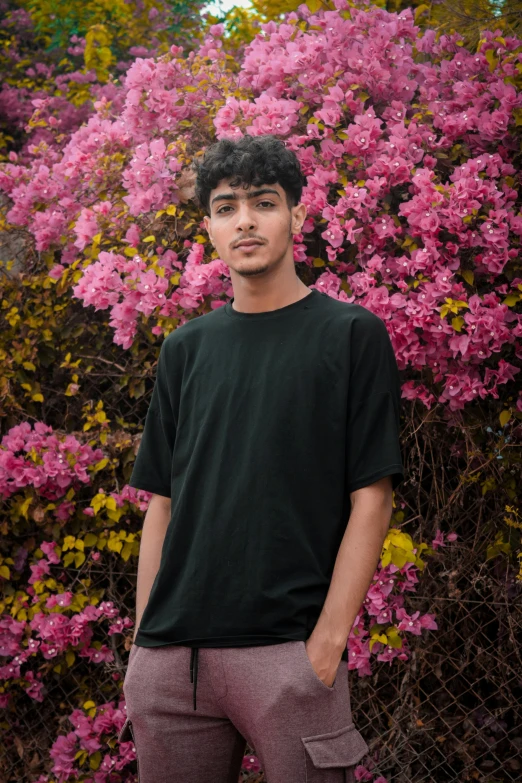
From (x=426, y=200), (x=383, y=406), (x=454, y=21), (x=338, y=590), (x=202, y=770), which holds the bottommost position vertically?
(x=202, y=770)

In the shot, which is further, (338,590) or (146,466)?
(146,466)

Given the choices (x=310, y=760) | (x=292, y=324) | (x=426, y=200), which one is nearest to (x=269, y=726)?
(x=310, y=760)

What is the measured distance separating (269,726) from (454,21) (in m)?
2.89

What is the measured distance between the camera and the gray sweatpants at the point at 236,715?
1.85m

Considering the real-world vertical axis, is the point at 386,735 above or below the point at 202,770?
below

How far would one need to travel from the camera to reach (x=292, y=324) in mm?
2145

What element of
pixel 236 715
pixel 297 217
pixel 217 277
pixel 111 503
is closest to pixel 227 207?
pixel 297 217

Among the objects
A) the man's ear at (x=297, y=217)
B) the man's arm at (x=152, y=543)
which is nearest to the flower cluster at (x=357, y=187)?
the man's ear at (x=297, y=217)

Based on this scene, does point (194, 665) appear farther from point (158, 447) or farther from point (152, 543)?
point (158, 447)

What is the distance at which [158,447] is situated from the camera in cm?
236

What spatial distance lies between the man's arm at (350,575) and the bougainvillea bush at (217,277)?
883 millimetres

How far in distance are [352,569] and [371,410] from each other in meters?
0.36

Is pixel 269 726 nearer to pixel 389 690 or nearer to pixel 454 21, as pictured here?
pixel 389 690

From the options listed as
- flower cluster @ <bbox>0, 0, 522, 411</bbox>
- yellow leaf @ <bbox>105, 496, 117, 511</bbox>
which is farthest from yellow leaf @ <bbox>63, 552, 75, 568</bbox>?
flower cluster @ <bbox>0, 0, 522, 411</bbox>
